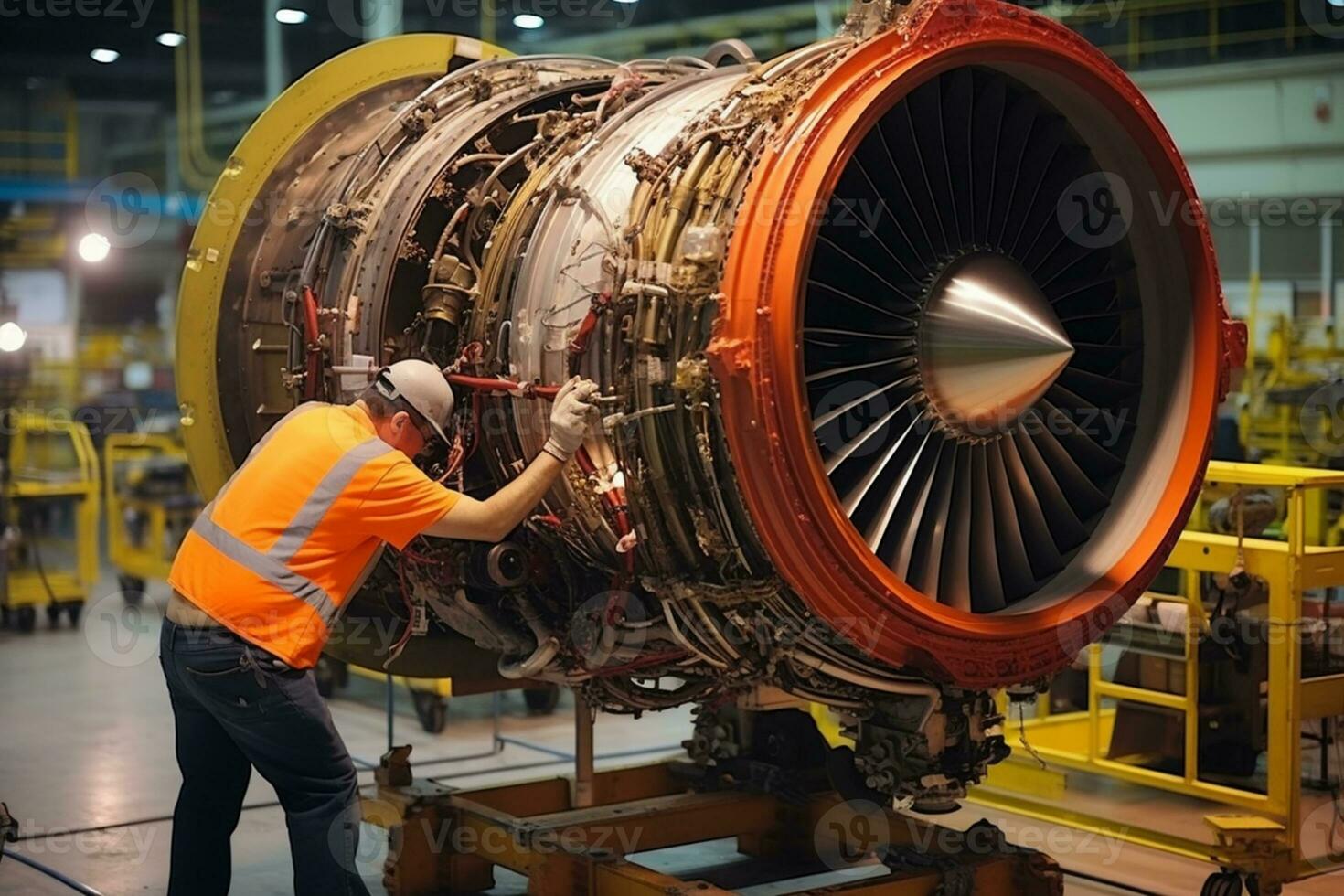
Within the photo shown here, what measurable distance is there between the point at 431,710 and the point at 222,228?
290 centimetres

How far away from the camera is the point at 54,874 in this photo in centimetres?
A: 497

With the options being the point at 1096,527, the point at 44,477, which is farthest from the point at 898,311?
the point at 44,477

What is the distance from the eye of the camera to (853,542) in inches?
129

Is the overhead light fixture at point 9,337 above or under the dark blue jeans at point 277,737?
above

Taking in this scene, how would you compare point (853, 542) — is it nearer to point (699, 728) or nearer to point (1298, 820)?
point (699, 728)

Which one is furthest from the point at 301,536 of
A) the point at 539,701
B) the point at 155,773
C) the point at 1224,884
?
the point at 539,701

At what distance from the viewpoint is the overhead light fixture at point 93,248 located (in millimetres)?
12898

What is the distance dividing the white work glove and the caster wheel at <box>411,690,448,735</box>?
3.86 metres

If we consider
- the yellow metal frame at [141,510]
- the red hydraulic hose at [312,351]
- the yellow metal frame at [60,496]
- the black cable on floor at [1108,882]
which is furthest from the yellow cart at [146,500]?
the black cable on floor at [1108,882]

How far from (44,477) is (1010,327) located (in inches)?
328

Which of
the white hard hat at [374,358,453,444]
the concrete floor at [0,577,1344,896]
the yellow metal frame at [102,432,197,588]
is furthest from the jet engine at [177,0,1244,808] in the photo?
the yellow metal frame at [102,432,197,588]

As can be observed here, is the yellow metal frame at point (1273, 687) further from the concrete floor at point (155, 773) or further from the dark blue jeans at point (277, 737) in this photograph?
the dark blue jeans at point (277, 737)

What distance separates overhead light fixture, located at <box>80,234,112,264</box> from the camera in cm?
1290

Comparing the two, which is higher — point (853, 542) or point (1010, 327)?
point (1010, 327)
